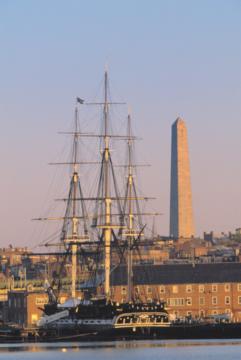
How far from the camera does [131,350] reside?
5020 inches

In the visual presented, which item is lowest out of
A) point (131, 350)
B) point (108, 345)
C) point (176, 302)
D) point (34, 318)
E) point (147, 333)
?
point (131, 350)

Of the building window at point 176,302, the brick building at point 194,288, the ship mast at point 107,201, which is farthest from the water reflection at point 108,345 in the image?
the building window at point 176,302

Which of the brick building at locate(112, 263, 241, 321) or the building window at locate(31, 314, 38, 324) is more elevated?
the brick building at locate(112, 263, 241, 321)

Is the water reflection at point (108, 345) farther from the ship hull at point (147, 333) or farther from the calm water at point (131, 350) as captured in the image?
the ship hull at point (147, 333)

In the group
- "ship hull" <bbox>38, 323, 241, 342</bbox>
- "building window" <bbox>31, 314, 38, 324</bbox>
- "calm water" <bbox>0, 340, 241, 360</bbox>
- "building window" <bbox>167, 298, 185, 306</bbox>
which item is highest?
"building window" <bbox>167, 298, 185, 306</bbox>

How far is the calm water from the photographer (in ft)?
389

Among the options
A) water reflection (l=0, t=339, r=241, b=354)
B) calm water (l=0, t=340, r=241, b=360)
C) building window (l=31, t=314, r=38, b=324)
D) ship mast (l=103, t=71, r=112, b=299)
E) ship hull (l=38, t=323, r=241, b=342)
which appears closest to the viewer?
calm water (l=0, t=340, r=241, b=360)

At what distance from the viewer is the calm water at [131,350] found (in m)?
118

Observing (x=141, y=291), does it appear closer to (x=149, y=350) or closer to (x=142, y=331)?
(x=142, y=331)

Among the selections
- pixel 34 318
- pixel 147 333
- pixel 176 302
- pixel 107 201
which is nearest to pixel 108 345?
pixel 147 333

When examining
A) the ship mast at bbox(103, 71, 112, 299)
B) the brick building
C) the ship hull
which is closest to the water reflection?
the ship hull

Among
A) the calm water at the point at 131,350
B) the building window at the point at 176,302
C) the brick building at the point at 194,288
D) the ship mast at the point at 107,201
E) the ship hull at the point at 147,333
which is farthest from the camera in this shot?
the building window at the point at 176,302

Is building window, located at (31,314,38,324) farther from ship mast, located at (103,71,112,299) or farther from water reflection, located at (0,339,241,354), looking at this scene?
water reflection, located at (0,339,241,354)

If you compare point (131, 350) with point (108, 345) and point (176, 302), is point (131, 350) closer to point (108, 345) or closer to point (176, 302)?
point (108, 345)
